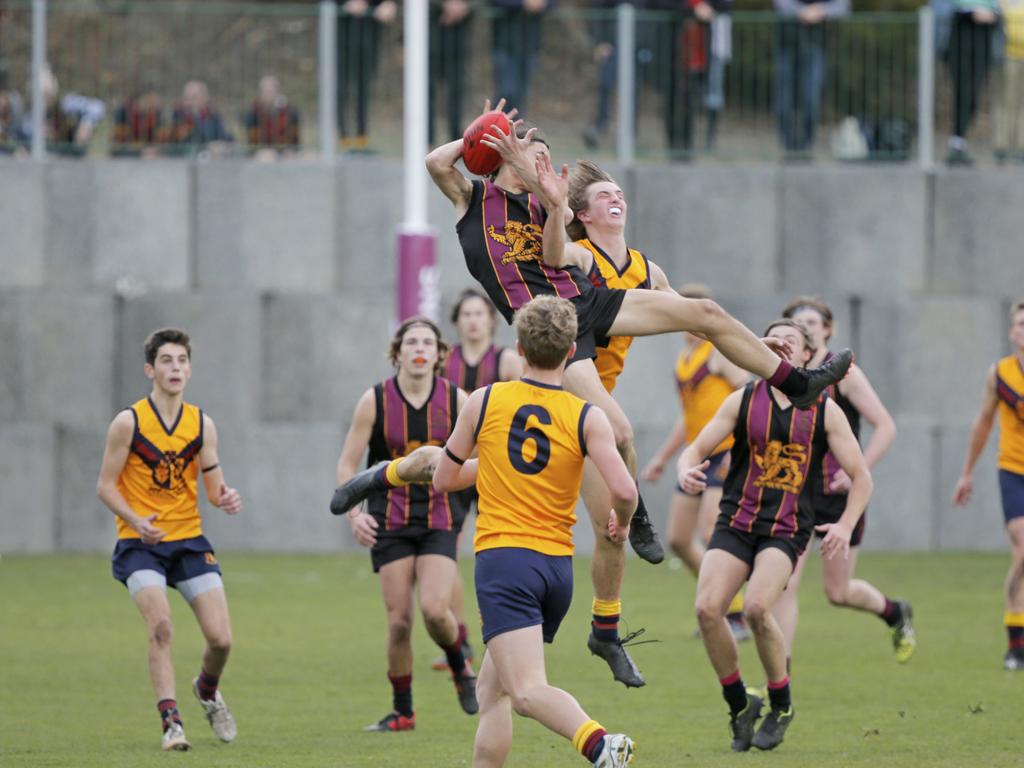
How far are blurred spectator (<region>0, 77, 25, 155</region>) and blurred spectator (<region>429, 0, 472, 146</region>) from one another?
447 centimetres

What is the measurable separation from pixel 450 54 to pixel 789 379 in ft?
37.8

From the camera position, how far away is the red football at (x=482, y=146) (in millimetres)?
7559

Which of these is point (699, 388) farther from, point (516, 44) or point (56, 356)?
point (56, 356)

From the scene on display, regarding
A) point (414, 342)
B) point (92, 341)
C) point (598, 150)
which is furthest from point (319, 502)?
point (414, 342)

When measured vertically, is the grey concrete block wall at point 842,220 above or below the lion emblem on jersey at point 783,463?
above

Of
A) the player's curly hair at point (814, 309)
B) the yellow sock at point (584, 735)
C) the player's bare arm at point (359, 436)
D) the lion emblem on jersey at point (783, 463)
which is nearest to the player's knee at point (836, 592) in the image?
the player's curly hair at point (814, 309)

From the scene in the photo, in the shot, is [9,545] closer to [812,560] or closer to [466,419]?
[812,560]

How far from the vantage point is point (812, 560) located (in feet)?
58.4

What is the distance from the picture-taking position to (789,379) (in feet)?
25.1

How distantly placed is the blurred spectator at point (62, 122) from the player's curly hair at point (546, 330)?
511 inches

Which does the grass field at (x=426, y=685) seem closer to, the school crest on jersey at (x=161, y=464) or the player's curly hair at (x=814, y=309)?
the school crest on jersey at (x=161, y=464)

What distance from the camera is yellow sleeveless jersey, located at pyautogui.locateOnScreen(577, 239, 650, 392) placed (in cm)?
816

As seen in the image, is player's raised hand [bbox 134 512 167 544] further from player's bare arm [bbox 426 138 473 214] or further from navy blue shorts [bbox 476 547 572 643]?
navy blue shorts [bbox 476 547 572 643]

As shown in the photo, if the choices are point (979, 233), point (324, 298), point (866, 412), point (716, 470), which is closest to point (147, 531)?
point (866, 412)
